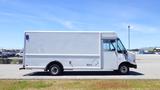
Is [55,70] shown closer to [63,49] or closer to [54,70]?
[54,70]

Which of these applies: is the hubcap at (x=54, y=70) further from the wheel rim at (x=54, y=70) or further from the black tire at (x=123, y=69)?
the black tire at (x=123, y=69)

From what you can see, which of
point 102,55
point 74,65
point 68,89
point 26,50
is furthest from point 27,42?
point 68,89

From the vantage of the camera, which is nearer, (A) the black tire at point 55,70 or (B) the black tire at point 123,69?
(A) the black tire at point 55,70

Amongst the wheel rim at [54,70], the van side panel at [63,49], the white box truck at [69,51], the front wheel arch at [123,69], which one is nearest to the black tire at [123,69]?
the front wheel arch at [123,69]

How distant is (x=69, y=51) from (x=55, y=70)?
150cm

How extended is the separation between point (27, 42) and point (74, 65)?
130 inches

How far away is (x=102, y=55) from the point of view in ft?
69.3

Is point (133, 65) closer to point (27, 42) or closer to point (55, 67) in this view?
point (55, 67)

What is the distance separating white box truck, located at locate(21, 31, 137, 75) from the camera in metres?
20.9

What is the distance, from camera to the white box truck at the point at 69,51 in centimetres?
2091

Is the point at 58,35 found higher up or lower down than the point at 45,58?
higher up

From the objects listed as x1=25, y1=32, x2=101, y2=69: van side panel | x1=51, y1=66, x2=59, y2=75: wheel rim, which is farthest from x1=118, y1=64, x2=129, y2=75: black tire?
x1=51, y1=66, x2=59, y2=75: wheel rim

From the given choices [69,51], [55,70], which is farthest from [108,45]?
[55,70]

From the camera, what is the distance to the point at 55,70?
2111cm
